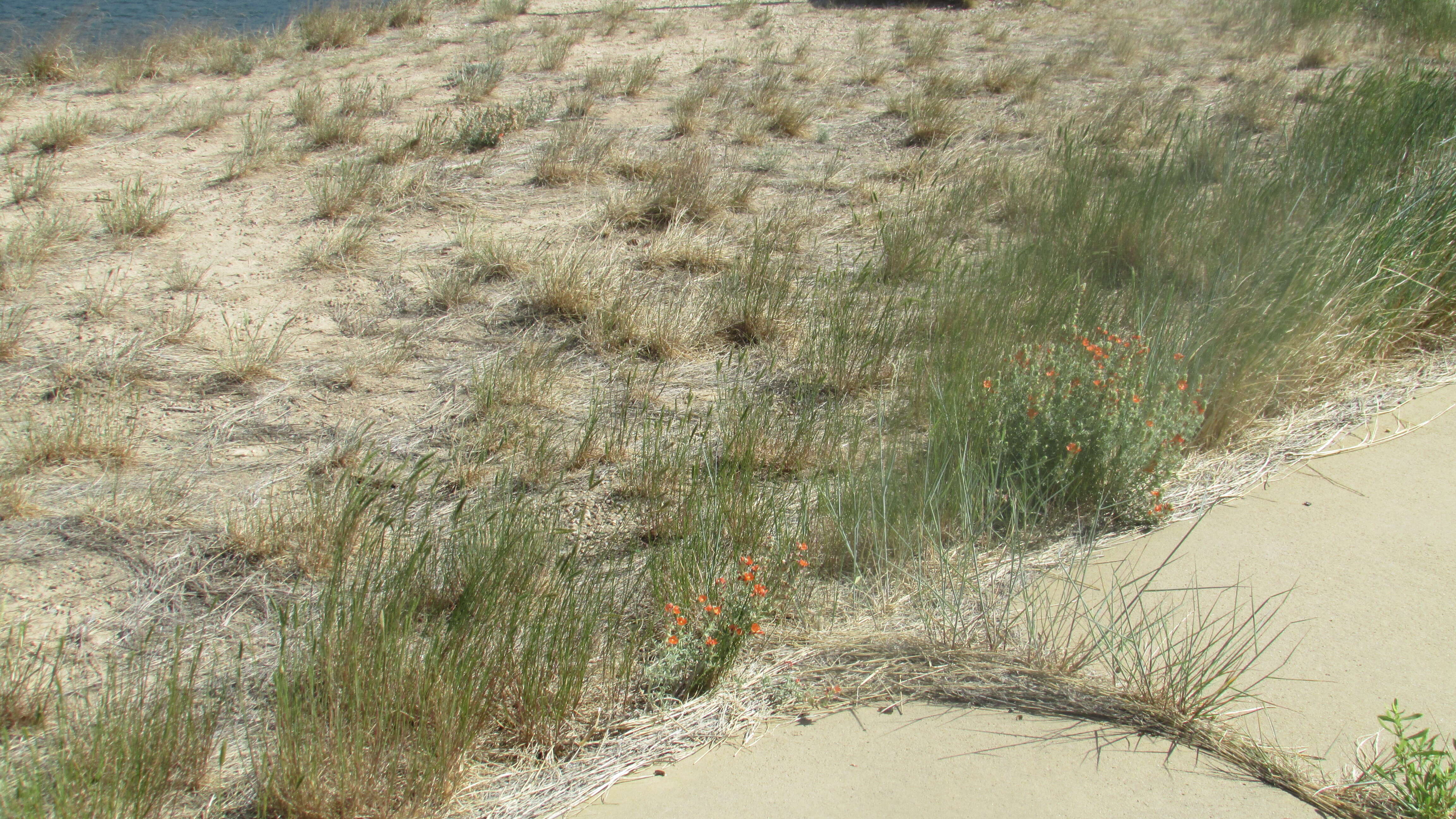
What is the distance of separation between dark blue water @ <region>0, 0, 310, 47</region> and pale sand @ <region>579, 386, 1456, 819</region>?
38.1 ft

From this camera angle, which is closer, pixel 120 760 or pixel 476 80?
pixel 120 760

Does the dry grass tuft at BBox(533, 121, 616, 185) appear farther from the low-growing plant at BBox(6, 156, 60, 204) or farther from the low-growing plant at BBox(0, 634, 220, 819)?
the low-growing plant at BBox(0, 634, 220, 819)

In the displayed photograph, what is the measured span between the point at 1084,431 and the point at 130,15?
1532cm

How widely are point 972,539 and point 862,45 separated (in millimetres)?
9065

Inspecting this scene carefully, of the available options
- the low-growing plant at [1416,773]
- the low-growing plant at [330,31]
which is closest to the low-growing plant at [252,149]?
the low-growing plant at [330,31]

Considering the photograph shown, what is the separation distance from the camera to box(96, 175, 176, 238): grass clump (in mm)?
6113

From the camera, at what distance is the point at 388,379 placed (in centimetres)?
482

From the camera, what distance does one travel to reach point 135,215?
6.14m

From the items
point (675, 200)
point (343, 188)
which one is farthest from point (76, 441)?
point (675, 200)

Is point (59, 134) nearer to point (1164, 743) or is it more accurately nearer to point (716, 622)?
point (716, 622)

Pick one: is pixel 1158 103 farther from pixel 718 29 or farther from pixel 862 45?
pixel 718 29

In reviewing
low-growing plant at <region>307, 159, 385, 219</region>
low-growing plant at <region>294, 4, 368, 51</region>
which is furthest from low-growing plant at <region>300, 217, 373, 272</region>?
low-growing plant at <region>294, 4, 368, 51</region>

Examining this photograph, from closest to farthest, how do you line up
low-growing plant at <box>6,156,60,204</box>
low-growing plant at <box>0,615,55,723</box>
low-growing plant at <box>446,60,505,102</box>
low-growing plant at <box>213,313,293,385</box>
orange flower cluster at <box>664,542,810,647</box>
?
low-growing plant at <box>0,615,55,723</box> < orange flower cluster at <box>664,542,810,647</box> < low-growing plant at <box>213,313,293,385</box> < low-growing plant at <box>6,156,60,204</box> < low-growing plant at <box>446,60,505,102</box>

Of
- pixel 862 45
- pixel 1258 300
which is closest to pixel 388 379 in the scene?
pixel 1258 300
